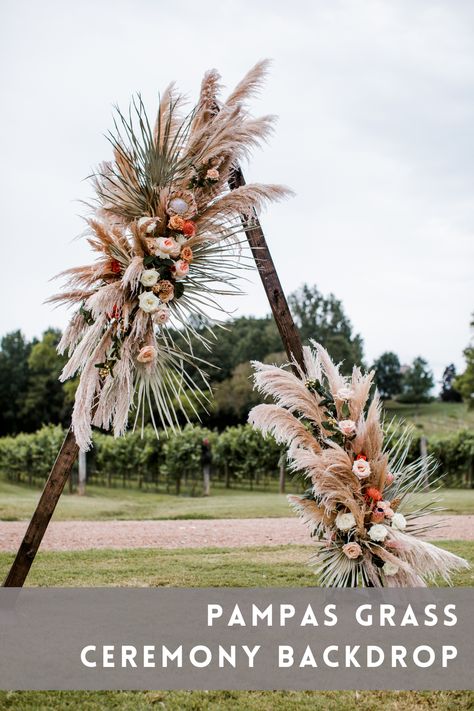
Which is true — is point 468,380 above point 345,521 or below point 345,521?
above

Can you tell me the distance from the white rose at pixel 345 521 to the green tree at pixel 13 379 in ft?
147

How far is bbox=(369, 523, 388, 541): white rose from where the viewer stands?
5141mm

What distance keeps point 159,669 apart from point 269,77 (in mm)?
4294

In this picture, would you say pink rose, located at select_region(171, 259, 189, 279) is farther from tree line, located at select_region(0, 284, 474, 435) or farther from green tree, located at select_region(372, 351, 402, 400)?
green tree, located at select_region(372, 351, 402, 400)

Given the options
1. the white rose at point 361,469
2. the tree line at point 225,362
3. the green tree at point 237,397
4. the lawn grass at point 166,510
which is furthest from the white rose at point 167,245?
the green tree at point 237,397

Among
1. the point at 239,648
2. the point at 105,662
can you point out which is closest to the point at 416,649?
the point at 239,648

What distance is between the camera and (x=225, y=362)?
5200 cm

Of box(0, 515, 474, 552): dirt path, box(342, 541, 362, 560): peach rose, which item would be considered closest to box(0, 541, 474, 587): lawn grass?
box(0, 515, 474, 552): dirt path

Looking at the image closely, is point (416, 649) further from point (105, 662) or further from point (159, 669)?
point (105, 662)

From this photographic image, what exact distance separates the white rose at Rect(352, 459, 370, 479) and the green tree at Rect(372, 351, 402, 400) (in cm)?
8735

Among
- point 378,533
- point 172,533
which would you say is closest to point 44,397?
point 172,533

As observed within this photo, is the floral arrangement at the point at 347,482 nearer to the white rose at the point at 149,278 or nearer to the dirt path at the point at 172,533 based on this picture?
the white rose at the point at 149,278

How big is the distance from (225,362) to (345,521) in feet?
154

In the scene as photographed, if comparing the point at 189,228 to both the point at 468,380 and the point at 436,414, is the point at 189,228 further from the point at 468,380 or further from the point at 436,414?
the point at 436,414
